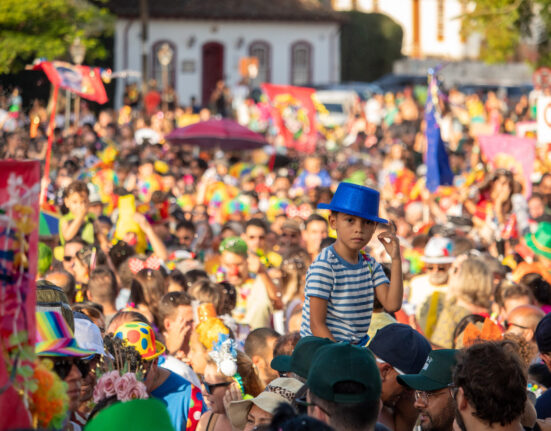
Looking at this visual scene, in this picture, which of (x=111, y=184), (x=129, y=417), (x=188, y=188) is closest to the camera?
(x=129, y=417)

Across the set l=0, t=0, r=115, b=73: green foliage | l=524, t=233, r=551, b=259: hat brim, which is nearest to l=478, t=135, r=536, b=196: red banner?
l=524, t=233, r=551, b=259: hat brim

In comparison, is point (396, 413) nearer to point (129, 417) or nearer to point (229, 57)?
point (129, 417)

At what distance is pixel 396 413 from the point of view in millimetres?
4895

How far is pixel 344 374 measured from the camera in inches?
145

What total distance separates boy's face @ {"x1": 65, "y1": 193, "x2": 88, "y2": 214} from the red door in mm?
41123

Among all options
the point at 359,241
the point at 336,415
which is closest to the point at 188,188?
the point at 359,241

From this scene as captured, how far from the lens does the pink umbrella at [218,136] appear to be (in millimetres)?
20516

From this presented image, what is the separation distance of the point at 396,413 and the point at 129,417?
7.57 feet

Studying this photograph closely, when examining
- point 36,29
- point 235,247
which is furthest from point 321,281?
point 36,29

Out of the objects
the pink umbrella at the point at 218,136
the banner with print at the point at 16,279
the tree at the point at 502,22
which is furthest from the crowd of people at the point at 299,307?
the tree at the point at 502,22

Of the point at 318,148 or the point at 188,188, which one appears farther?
the point at 318,148

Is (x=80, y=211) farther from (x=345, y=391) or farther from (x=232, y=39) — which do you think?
(x=232, y=39)

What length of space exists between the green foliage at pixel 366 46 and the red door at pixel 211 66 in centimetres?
629

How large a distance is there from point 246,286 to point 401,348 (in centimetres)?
372
